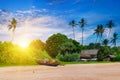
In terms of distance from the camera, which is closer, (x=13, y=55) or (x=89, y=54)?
(x=13, y=55)

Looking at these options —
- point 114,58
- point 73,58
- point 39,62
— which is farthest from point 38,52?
point 114,58

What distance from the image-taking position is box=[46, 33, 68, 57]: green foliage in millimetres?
101938

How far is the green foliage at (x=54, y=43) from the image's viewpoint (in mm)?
101938

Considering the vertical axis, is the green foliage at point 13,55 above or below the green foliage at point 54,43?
below

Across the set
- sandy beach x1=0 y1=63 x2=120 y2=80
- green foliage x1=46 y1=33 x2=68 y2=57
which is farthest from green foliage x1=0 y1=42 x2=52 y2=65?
green foliage x1=46 y1=33 x2=68 y2=57

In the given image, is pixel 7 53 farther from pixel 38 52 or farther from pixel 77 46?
pixel 77 46

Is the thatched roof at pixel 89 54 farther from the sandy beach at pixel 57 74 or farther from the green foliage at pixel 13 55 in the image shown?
the sandy beach at pixel 57 74

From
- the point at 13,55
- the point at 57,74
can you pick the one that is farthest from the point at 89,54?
the point at 57,74

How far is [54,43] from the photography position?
104 metres

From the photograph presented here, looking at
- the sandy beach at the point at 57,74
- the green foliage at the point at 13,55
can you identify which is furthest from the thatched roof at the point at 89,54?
the sandy beach at the point at 57,74

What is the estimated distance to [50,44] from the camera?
342 ft

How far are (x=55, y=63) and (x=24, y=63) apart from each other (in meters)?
5.06

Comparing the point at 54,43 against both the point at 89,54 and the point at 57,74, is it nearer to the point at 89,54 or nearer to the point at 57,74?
the point at 89,54

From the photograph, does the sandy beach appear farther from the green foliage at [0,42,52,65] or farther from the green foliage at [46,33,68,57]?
the green foliage at [46,33,68,57]
